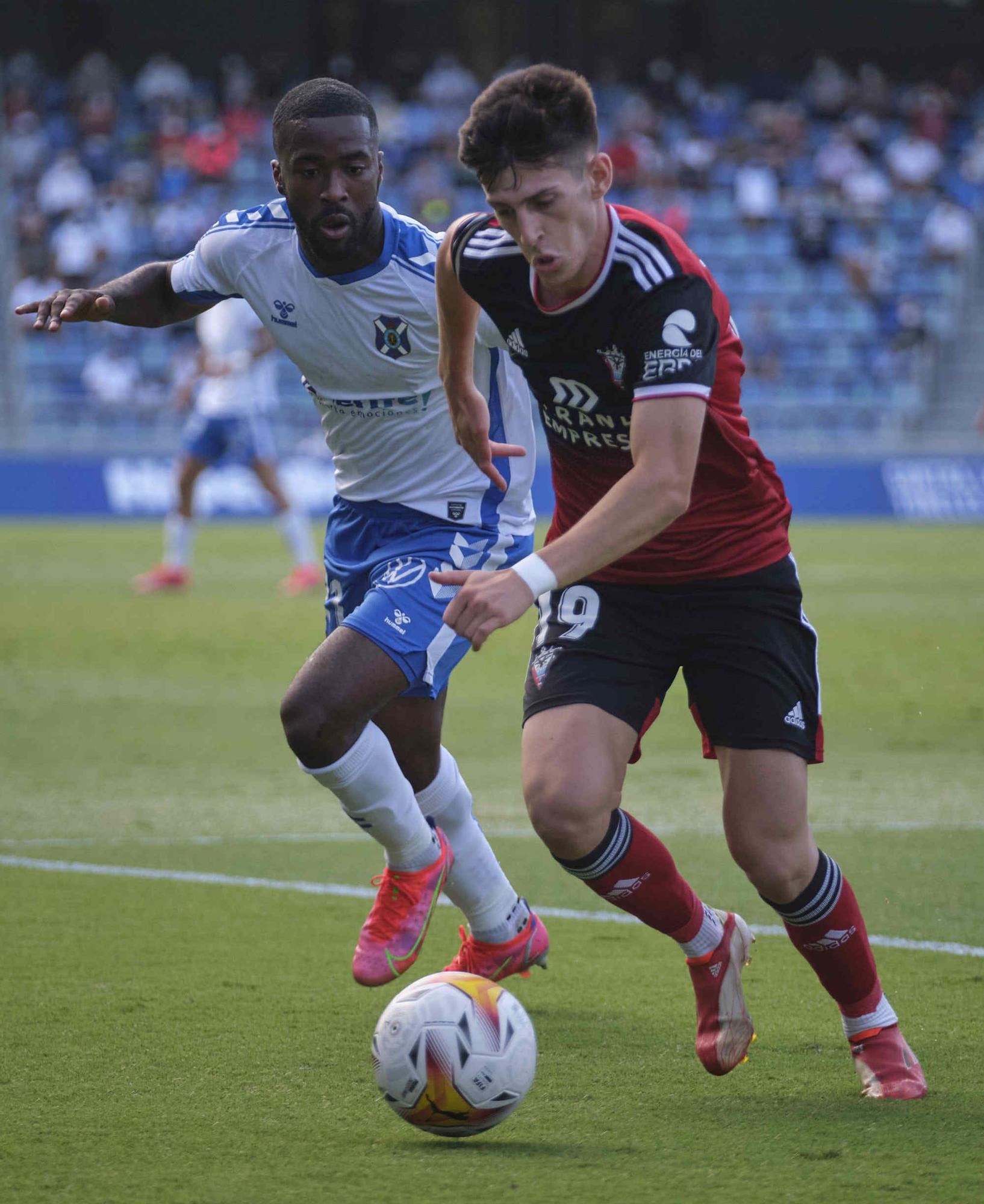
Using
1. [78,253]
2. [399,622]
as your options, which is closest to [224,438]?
[399,622]

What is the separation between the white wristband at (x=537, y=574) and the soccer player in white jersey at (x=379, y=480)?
1115 mm

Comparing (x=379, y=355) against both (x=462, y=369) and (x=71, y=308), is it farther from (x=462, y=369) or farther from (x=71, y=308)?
(x=71, y=308)

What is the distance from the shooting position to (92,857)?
6.50 meters

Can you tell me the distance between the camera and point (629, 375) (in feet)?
12.5

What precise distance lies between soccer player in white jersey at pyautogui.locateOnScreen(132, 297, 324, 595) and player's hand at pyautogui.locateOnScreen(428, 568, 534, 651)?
35.7 feet

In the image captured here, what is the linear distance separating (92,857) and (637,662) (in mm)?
3188

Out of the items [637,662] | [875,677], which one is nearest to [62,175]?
[875,677]

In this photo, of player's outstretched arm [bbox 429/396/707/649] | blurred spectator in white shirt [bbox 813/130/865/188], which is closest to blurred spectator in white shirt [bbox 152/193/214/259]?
blurred spectator in white shirt [bbox 813/130/865/188]

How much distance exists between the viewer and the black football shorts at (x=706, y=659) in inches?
155

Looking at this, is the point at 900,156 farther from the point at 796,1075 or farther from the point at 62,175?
the point at 796,1075

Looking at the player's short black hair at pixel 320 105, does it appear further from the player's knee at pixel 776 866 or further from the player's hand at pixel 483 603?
the player's knee at pixel 776 866

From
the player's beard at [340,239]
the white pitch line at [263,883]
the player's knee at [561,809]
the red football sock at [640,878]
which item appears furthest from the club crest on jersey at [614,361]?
the white pitch line at [263,883]

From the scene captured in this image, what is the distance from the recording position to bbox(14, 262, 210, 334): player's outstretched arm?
4.74 meters

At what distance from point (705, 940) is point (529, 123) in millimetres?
1943
